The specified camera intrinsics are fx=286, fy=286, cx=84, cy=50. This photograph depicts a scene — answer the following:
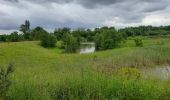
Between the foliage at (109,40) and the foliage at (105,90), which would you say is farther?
the foliage at (109,40)

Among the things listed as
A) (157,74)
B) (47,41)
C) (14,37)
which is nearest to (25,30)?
(14,37)

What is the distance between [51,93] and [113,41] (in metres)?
70.5

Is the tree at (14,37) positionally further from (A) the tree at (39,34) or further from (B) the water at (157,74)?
(B) the water at (157,74)

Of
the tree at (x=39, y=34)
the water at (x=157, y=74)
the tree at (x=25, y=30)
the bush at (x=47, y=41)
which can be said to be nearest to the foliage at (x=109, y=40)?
the bush at (x=47, y=41)

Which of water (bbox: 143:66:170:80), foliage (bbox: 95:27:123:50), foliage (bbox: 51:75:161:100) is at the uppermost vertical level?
foliage (bbox: 51:75:161:100)

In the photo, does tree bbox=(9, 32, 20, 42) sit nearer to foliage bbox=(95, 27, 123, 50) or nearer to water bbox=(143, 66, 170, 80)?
foliage bbox=(95, 27, 123, 50)

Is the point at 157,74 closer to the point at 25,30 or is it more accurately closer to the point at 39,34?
the point at 39,34

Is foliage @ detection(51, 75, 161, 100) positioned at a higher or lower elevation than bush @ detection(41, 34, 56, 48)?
higher

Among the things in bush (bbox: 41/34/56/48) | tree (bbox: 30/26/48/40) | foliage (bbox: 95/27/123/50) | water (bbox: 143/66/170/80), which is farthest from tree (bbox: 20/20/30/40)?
A: water (bbox: 143/66/170/80)

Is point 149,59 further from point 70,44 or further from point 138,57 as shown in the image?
point 70,44

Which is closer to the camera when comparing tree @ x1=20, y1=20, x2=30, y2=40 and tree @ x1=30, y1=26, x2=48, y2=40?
tree @ x1=30, y1=26, x2=48, y2=40

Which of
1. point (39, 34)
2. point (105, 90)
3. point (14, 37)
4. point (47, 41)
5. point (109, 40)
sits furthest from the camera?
point (14, 37)

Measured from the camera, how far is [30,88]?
6.09 metres

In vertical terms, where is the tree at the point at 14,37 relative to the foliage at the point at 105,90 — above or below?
below
